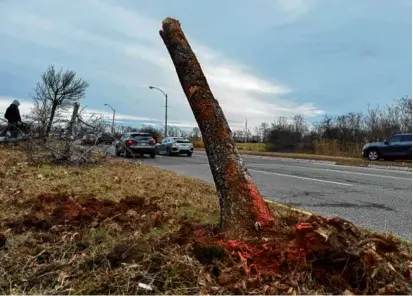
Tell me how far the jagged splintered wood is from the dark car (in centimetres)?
2083

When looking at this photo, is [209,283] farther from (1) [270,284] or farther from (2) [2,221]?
(2) [2,221]

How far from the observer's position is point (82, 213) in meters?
4.16

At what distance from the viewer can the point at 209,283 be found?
259 centimetres

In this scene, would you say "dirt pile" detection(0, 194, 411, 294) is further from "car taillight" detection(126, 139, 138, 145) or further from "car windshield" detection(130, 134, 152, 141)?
"car windshield" detection(130, 134, 152, 141)

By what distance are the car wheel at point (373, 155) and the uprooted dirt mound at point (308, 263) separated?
22.0m

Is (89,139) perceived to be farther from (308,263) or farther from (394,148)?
(394,148)

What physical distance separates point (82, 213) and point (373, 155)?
22563 mm

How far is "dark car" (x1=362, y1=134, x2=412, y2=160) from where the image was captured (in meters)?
21.7

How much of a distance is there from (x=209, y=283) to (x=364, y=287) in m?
1.08

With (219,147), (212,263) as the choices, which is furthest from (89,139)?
(212,263)

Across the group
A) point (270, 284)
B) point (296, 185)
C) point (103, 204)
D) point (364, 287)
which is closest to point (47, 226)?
point (103, 204)

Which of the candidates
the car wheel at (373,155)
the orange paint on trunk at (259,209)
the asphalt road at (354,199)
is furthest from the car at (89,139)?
the car wheel at (373,155)

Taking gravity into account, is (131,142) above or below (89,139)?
below

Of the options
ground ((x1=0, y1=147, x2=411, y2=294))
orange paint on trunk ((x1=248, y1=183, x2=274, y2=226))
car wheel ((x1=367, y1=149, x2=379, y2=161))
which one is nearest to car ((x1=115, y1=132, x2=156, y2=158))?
car wheel ((x1=367, y1=149, x2=379, y2=161))
